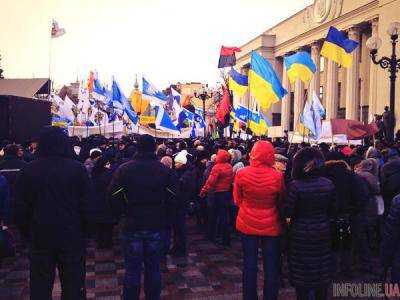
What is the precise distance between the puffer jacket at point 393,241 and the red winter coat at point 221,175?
4500mm

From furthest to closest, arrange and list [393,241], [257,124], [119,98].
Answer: [119,98] → [257,124] → [393,241]

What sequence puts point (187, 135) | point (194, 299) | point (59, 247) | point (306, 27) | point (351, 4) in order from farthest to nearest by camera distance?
point (306, 27)
point (351, 4)
point (187, 135)
point (194, 299)
point (59, 247)

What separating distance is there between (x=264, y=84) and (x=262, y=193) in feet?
36.3

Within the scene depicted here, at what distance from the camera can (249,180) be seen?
14.9ft

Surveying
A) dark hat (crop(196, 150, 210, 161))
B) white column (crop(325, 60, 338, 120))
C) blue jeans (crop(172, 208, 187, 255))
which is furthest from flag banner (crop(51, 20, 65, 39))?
blue jeans (crop(172, 208, 187, 255))

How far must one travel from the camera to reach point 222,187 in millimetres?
8086

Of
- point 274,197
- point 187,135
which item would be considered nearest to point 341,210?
point 274,197

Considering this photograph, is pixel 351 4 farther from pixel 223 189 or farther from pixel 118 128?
pixel 223 189

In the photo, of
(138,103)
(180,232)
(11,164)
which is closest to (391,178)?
(180,232)

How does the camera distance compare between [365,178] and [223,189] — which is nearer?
[365,178]

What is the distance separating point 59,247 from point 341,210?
3.62 m

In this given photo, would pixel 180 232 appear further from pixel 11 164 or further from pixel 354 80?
pixel 354 80

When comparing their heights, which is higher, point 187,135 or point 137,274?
point 187,135

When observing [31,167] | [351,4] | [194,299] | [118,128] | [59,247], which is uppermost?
[351,4]
